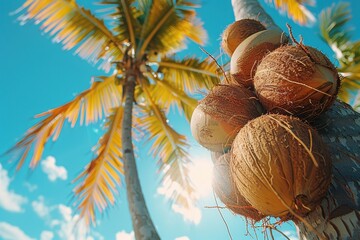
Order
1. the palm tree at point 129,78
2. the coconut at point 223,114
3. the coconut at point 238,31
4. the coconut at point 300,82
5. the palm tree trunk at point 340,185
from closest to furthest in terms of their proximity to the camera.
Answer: the palm tree trunk at point 340,185, the coconut at point 300,82, the coconut at point 223,114, the coconut at point 238,31, the palm tree at point 129,78

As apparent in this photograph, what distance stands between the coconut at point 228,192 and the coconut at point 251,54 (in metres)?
0.34

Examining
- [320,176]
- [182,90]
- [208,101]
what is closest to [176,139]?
[182,90]

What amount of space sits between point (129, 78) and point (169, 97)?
3.66ft

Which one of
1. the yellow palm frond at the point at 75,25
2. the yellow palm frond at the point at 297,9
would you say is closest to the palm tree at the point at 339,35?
the yellow palm frond at the point at 297,9

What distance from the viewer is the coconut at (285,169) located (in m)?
0.91

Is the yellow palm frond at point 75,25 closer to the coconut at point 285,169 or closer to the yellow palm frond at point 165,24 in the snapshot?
the yellow palm frond at point 165,24

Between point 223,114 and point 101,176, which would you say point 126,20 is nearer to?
point 101,176

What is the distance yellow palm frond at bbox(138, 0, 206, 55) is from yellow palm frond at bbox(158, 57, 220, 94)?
1.00ft

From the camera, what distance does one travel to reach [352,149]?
103cm

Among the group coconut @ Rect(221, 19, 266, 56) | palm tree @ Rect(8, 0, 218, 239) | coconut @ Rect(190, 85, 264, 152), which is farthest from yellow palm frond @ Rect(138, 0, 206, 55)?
coconut @ Rect(190, 85, 264, 152)

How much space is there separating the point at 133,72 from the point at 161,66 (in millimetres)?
792

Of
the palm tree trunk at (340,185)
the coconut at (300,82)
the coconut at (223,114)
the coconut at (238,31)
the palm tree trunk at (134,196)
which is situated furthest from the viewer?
the palm tree trunk at (134,196)

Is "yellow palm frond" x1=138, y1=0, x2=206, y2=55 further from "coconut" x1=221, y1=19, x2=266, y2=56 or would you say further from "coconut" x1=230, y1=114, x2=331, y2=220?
"coconut" x1=230, y1=114, x2=331, y2=220

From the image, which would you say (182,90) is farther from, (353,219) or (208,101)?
(353,219)
